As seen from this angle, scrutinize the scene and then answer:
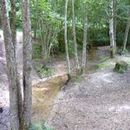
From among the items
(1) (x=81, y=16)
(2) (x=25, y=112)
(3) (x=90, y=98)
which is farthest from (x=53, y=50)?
(2) (x=25, y=112)

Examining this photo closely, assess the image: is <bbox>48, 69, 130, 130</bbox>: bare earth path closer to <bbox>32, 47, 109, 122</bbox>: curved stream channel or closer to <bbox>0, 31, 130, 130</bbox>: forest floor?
<bbox>0, 31, 130, 130</bbox>: forest floor

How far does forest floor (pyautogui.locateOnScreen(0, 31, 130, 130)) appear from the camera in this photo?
1241 centimetres

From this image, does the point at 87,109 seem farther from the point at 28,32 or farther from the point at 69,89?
the point at 28,32

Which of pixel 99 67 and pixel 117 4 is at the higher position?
pixel 117 4

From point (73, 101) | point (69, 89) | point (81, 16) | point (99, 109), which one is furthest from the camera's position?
point (81, 16)

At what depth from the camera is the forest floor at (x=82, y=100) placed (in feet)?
40.7

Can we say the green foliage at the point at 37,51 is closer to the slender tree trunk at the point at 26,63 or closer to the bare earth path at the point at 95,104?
the bare earth path at the point at 95,104

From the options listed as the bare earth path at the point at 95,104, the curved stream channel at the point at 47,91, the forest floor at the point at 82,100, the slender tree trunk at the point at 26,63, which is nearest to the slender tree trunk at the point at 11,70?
the slender tree trunk at the point at 26,63

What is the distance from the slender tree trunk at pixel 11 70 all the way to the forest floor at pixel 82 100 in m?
1.76

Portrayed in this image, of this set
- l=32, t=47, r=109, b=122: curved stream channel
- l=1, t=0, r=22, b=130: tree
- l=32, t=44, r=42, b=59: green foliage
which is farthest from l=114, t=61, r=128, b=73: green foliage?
l=1, t=0, r=22, b=130: tree

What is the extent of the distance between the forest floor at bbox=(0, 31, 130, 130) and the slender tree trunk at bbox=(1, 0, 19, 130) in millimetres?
1762

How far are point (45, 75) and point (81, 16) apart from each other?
497 centimetres

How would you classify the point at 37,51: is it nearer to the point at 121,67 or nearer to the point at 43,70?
the point at 43,70

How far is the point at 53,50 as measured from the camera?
25.8 m
